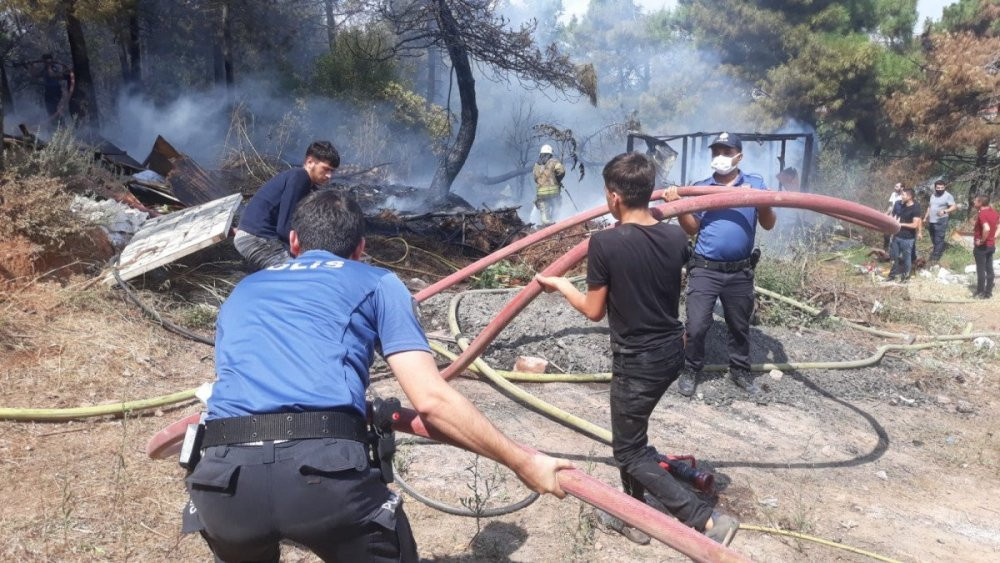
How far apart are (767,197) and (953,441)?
2.80 metres

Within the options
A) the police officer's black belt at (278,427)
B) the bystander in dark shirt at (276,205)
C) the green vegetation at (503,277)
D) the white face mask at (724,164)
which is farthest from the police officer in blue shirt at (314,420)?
the green vegetation at (503,277)

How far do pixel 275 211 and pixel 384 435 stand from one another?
369cm

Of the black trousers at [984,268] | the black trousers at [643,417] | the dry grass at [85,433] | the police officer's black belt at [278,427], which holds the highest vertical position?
the police officer's black belt at [278,427]

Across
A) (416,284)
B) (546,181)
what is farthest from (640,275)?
(546,181)

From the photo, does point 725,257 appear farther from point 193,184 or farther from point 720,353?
point 193,184

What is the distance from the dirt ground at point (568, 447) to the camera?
11.4ft

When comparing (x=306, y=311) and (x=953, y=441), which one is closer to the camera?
(x=306, y=311)

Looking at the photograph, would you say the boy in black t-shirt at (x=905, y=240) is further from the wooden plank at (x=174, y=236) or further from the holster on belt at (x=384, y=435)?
the holster on belt at (x=384, y=435)

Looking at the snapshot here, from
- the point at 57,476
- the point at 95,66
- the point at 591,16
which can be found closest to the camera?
the point at 57,476

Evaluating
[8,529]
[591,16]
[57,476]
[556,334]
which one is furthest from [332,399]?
[591,16]

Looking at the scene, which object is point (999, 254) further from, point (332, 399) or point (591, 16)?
point (591, 16)

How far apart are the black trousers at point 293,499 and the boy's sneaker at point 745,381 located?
172 inches

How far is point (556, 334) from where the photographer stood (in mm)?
6594

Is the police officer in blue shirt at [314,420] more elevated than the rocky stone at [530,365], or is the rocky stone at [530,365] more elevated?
the police officer in blue shirt at [314,420]
